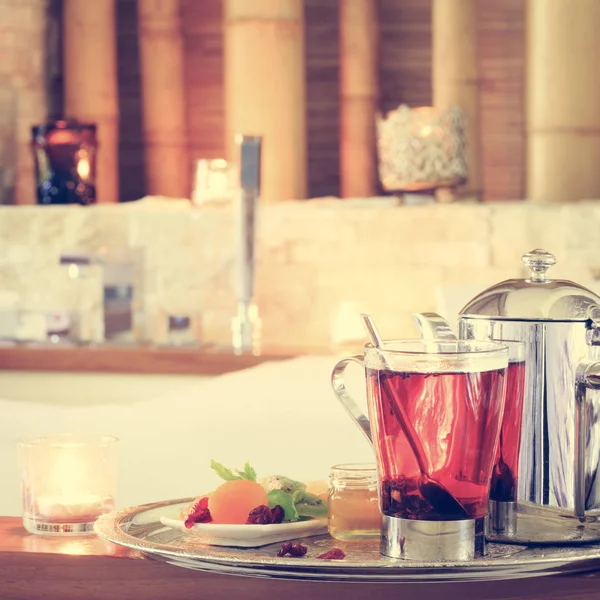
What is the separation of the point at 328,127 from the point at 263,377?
3553 mm

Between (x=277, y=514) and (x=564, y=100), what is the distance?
10.4 ft

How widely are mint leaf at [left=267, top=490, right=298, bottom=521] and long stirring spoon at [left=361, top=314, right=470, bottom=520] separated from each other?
0.13 meters

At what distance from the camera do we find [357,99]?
555cm

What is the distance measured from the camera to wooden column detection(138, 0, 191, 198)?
5.43 metres

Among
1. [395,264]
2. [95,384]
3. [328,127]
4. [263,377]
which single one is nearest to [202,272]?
[395,264]

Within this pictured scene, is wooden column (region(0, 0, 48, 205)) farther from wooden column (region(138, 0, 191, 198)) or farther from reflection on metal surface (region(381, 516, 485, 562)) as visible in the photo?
reflection on metal surface (region(381, 516, 485, 562))

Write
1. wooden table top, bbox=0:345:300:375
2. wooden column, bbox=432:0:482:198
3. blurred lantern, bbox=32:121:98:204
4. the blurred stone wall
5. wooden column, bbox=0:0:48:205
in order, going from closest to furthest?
wooden table top, bbox=0:345:300:375 → the blurred stone wall → blurred lantern, bbox=32:121:98:204 → wooden column, bbox=0:0:48:205 → wooden column, bbox=432:0:482:198

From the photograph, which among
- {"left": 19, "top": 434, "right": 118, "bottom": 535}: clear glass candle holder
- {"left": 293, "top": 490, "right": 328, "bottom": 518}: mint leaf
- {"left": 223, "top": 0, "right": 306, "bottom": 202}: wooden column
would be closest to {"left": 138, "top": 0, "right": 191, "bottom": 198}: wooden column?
{"left": 223, "top": 0, "right": 306, "bottom": 202}: wooden column

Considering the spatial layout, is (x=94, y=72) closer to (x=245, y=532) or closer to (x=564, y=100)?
(x=564, y=100)

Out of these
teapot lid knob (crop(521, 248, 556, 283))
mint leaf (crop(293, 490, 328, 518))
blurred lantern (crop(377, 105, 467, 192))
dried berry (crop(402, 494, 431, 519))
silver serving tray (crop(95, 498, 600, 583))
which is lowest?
silver serving tray (crop(95, 498, 600, 583))

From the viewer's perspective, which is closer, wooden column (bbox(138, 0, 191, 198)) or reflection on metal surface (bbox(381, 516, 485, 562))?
reflection on metal surface (bbox(381, 516, 485, 562))

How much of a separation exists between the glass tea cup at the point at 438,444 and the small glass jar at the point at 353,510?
0.22 ft

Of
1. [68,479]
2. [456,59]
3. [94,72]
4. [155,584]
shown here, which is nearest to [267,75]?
[94,72]

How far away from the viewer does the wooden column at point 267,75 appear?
3857mm
